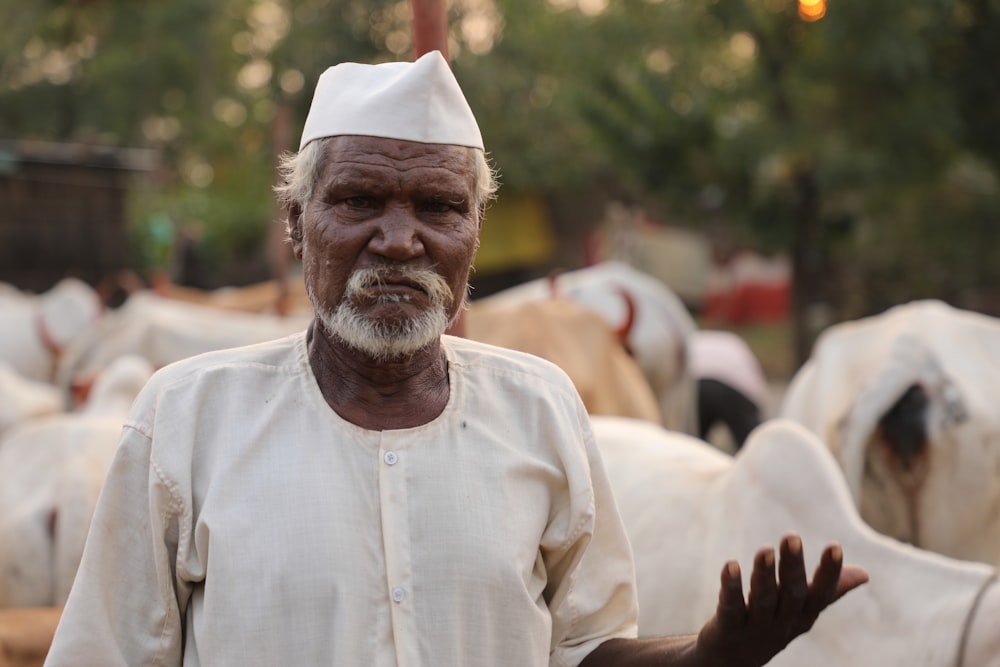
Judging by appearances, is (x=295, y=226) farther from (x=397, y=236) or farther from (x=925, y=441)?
(x=925, y=441)

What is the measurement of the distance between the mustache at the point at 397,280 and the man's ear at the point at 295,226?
7.2 inches

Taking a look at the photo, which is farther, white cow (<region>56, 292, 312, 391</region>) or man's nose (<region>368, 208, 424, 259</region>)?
white cow (<region>56, 292, 312, 391</region>)

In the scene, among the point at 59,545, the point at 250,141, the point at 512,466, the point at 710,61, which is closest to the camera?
the point at 512,466

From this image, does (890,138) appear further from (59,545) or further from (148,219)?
(148,219)

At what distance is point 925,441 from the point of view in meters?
3.91

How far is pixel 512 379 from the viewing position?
2059 millimetres

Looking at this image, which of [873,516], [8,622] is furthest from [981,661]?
[8,622]

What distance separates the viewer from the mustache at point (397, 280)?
6.29ft

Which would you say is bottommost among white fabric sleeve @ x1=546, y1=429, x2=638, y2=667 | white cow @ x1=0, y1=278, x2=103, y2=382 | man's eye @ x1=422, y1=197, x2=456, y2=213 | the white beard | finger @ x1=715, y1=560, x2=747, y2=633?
white cow @ x1=0, y1=278, x2=103, y2=382

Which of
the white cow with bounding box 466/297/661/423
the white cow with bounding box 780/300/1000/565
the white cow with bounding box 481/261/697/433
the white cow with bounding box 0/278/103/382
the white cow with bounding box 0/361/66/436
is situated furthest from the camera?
the white cow with bounding box 0/278/103/382

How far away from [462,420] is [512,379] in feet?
0.39

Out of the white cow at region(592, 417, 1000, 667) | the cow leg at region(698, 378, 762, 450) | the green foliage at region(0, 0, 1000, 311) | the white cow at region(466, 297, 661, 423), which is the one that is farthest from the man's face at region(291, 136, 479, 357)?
the green foliage at region(0, 0, 1000, 311)

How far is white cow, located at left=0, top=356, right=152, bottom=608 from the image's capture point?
3879 mm

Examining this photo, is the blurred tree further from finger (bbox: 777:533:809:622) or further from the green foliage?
finger (bbox: 777:533:809:622)
